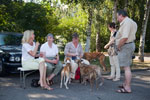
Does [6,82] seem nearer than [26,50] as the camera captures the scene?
No

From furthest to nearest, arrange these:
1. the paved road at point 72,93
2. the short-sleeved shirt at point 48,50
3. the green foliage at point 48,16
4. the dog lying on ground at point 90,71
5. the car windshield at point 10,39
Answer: the green foliage at point 48,16
the car windshield at point 10,39
the short-sleeved shirt at point 48,50
the dog lying on ground at point 90,71
the paved road at point 72,93

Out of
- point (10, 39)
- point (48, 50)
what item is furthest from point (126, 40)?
point (10, 39)

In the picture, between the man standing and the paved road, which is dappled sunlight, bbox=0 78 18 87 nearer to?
the paved road

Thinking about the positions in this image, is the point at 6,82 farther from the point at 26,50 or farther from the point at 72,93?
the point at 72,93

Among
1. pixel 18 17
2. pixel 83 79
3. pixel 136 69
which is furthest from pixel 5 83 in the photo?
pixel 18 17

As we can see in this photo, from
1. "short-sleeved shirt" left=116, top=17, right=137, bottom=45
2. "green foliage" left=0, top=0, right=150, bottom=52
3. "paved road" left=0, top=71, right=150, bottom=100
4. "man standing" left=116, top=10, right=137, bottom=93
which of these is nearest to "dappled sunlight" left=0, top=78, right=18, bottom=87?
"paved road" left=0, top=71, right=150, bottom=100

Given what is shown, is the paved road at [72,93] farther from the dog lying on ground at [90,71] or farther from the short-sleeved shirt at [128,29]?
the short-sleeved shirt at [128,29]

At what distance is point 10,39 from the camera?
345 inches

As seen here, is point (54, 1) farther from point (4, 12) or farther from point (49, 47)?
point (49, 47)

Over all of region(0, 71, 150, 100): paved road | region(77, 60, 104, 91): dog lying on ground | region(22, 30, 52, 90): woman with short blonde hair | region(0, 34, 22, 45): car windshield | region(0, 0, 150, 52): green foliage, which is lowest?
region(0, 71, 150, 100): paved road

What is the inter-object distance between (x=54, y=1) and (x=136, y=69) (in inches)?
330

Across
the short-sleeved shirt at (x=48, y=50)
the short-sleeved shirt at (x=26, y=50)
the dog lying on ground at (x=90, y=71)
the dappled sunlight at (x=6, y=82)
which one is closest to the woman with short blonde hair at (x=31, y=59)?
the short-sleeved shirt at (x=26, y=50)

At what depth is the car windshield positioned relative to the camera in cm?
854

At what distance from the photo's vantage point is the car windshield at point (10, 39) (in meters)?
8.54
